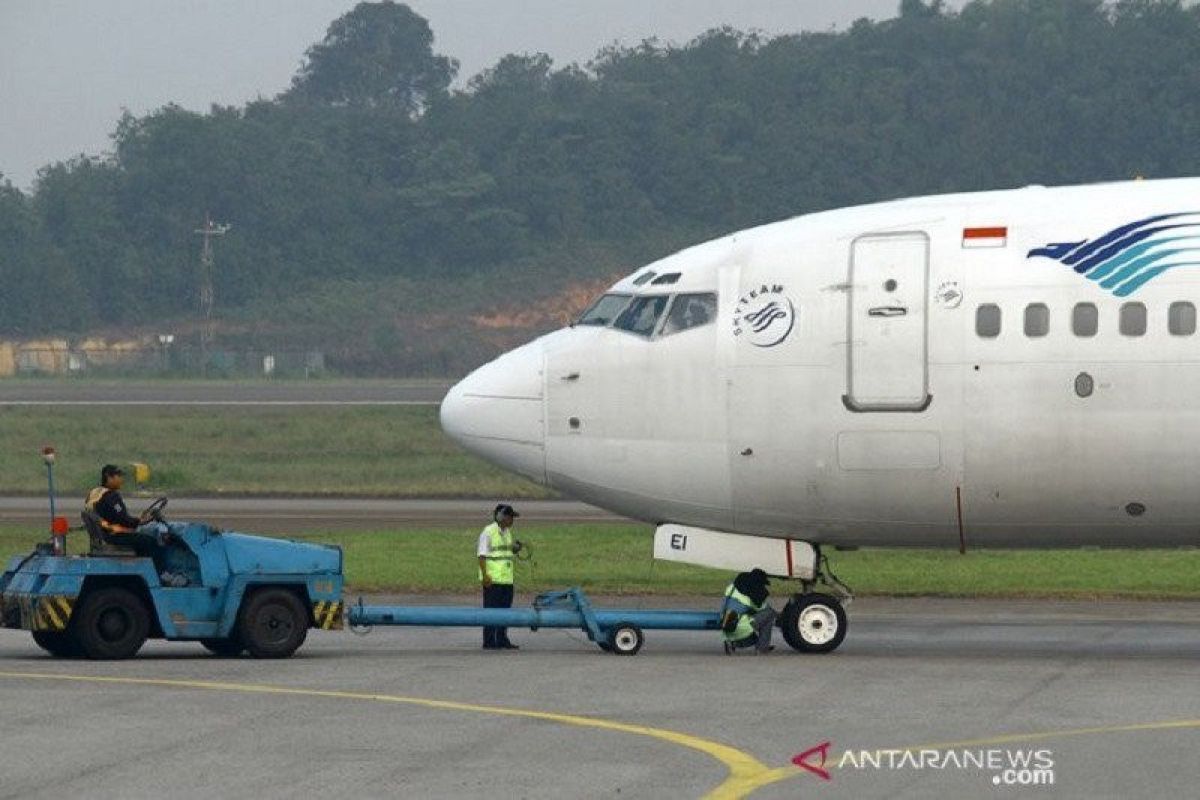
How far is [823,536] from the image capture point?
26.5 meters

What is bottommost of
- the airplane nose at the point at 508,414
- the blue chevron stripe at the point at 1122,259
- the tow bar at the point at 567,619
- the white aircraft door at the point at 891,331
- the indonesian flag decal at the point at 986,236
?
the tow bar at the point at 567,619

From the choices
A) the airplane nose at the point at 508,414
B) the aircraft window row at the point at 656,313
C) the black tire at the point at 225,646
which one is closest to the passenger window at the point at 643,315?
the aircraft window row at the point at 656,313

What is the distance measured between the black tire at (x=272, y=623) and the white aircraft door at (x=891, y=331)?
665cm

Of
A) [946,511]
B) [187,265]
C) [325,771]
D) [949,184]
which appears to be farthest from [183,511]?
[187,265]

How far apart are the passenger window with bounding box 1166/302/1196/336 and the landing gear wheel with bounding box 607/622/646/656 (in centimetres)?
689

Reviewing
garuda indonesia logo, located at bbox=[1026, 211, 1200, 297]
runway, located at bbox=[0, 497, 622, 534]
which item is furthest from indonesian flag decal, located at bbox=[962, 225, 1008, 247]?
runway, located at bbox=[0, 497, 622, 534]

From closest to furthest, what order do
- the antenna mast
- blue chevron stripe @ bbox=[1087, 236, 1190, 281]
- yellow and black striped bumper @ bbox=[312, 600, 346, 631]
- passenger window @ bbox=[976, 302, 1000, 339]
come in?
blue chevron stripe @ bbox=[1087, 236, 1190, 281], passenger window @ bbox=[976, 302, 1000, 339], yellow and black striped bumper @ bbox=[312, 600, 346, 631], the antenna mast

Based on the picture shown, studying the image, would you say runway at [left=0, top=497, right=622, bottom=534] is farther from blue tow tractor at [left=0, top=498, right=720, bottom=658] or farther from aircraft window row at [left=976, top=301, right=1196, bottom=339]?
aircraft window row at [left=976, top=301, right=1196, bottom=339]

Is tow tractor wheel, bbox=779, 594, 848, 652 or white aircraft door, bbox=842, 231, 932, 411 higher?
white aircraft door, bbox=842, 231, 932, 411

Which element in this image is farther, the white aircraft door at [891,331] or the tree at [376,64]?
the tree at [376,64]

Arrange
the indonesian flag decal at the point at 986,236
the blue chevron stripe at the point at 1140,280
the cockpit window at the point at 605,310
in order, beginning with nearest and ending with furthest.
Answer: the blue chevron stripe at the point at 1140,280, the indonesian flag decal at the point at 986,236, the cockpit window at the point at 605,310

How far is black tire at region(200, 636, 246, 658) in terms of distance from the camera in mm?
26047

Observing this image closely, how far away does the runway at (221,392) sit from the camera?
94.4 m

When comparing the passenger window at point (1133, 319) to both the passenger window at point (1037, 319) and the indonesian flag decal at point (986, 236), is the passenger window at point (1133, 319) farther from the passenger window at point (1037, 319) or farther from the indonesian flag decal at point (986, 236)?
the indonesian flag decal at point (986, 236)
